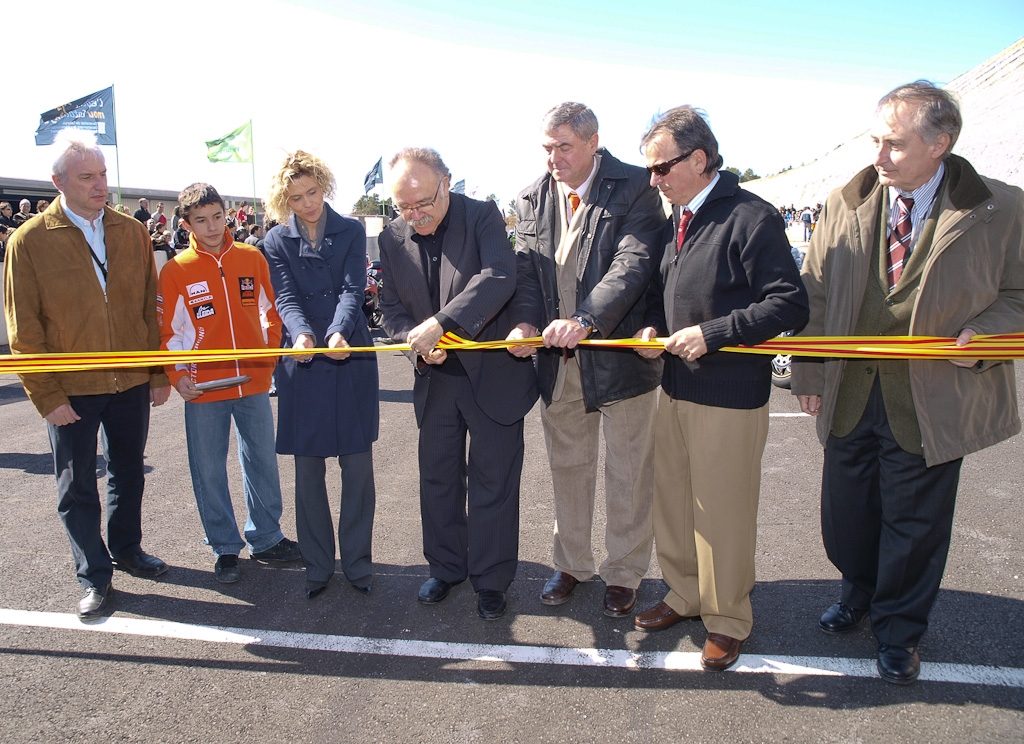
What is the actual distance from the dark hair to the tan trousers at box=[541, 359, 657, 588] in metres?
2.14

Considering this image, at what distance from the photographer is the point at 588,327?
3275 millimetres

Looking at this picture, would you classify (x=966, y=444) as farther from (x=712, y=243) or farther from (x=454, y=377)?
(x=454, y=377)

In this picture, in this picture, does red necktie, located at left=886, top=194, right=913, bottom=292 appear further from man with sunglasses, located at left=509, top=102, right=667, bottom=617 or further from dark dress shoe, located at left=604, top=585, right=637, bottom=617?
dark dress shoe, located at left=604, top=585, right=637, bottom=617

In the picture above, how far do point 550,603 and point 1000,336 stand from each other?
2.37m

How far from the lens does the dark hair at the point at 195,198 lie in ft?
12.5

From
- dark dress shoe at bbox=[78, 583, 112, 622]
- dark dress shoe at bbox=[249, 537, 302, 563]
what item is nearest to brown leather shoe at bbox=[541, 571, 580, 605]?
dark dress shoe at bbox=[249, 537, 302, 563]

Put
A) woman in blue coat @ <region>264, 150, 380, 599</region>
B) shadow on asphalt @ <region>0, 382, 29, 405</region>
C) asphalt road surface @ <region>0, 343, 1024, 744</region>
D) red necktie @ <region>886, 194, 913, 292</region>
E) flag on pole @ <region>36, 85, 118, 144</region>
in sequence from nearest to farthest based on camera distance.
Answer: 1. asphalt road surface @ <region>0, 343, 1024, 744</region>
2. red necktie @ <region>886, 194, 913, 292</region>
3. woman in blue coat @ <region>264, 150, 380, 599</region>
4. shadow on asphalt @ <region>0, 382, 29, 405</region>
5. flag on pole @ <region>36, 85, 118, 144</region>

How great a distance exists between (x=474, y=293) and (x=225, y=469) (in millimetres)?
1878

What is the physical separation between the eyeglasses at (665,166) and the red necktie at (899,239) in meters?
0.95

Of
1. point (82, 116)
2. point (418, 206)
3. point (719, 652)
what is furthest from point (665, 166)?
point (82, 116)

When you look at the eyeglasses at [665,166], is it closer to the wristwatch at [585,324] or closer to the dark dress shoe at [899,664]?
the wristwatch at [585,324]

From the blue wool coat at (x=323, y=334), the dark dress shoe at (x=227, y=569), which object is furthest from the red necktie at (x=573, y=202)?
the dark dress shoe at (x=227, y=569)

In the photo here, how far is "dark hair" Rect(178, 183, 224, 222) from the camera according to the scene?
381 centimetres

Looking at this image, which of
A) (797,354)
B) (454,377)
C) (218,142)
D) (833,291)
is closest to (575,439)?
(454,377)
